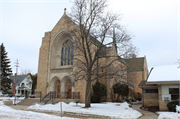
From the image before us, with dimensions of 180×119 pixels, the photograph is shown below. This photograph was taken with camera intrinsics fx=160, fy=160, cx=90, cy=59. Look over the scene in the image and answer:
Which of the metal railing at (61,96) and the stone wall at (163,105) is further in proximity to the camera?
the metal railing at (61,96)

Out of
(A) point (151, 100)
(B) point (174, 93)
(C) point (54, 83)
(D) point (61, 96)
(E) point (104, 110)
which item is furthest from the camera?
(C) point (54, 83)

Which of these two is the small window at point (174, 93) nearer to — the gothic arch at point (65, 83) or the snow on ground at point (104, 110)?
the snow on ground at point (104, 110)

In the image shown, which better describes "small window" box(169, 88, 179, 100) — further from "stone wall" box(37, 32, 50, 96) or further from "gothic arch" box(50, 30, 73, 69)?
"stone wall" box(37, 32, 50, 96)

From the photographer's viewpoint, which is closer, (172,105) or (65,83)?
(172,105)

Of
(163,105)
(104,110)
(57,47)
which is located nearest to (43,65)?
(57,47)

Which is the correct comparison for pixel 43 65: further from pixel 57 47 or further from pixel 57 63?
pixel 57 47

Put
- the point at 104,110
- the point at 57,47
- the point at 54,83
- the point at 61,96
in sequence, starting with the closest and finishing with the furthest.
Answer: the point at 104,110 < the point at 61,96 < the point at 54,83 < the point at 57,47

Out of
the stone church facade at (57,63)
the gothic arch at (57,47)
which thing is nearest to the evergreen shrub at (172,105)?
the stone church facade at (57,63)

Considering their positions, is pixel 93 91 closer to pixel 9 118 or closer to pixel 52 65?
pixel 52 65

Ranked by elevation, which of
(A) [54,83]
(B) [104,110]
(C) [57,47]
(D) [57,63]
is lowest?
(B) [104,110]

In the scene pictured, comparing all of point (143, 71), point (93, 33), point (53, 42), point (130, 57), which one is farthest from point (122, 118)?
point (143, 71)

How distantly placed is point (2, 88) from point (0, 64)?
531 cm

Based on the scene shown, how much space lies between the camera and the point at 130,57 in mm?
16203

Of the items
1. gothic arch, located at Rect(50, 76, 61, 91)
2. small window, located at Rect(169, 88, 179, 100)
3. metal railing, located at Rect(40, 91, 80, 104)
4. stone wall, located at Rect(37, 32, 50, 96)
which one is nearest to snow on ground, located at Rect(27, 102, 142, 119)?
small window, located at Rect(169, 88, 179, 100)
